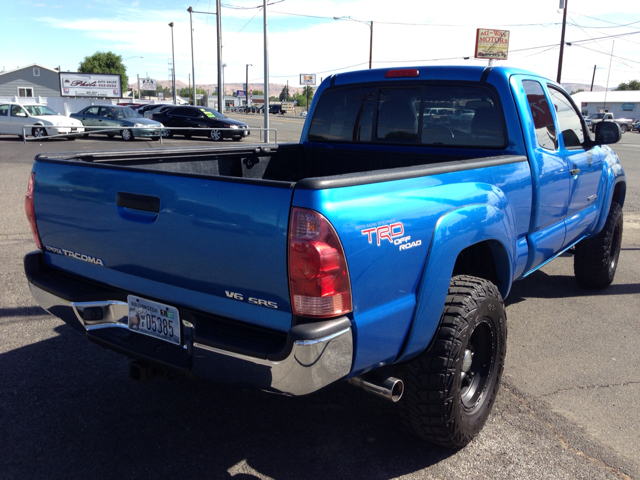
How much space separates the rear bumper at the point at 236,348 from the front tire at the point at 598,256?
4094 mm

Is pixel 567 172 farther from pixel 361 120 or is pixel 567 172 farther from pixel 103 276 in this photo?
pixel 103 276

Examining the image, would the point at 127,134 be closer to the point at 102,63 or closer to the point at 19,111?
the point at 19,111

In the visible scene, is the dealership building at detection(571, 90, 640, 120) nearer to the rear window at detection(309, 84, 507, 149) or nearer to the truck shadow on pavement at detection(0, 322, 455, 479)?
the rear window at detection(309, 84, 507, 149)

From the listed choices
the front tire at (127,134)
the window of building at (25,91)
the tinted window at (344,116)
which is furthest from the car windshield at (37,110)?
the window of building at (25,91)

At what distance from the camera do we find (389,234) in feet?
7.58

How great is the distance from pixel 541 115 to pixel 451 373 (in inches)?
90.8

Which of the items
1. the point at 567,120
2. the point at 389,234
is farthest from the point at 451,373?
the point at 567,120

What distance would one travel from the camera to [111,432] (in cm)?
302

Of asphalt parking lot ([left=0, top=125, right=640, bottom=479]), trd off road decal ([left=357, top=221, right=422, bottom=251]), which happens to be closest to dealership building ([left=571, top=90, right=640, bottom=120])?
asphalt parking lot ([left=0, top=125, right=640, bottom=479])

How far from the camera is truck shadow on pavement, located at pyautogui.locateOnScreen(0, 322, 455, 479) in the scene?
2.74 metres

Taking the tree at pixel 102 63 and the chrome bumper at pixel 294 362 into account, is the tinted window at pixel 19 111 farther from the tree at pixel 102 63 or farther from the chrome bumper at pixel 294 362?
the tree at pixel 102 63

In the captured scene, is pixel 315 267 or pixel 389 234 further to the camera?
pixel 389 234

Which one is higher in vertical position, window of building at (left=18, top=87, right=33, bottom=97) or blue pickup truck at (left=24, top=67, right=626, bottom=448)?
window of building at (left=18, top=87, right=33, bottom=97)

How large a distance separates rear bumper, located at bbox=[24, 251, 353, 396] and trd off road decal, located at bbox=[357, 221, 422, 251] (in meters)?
0.36
